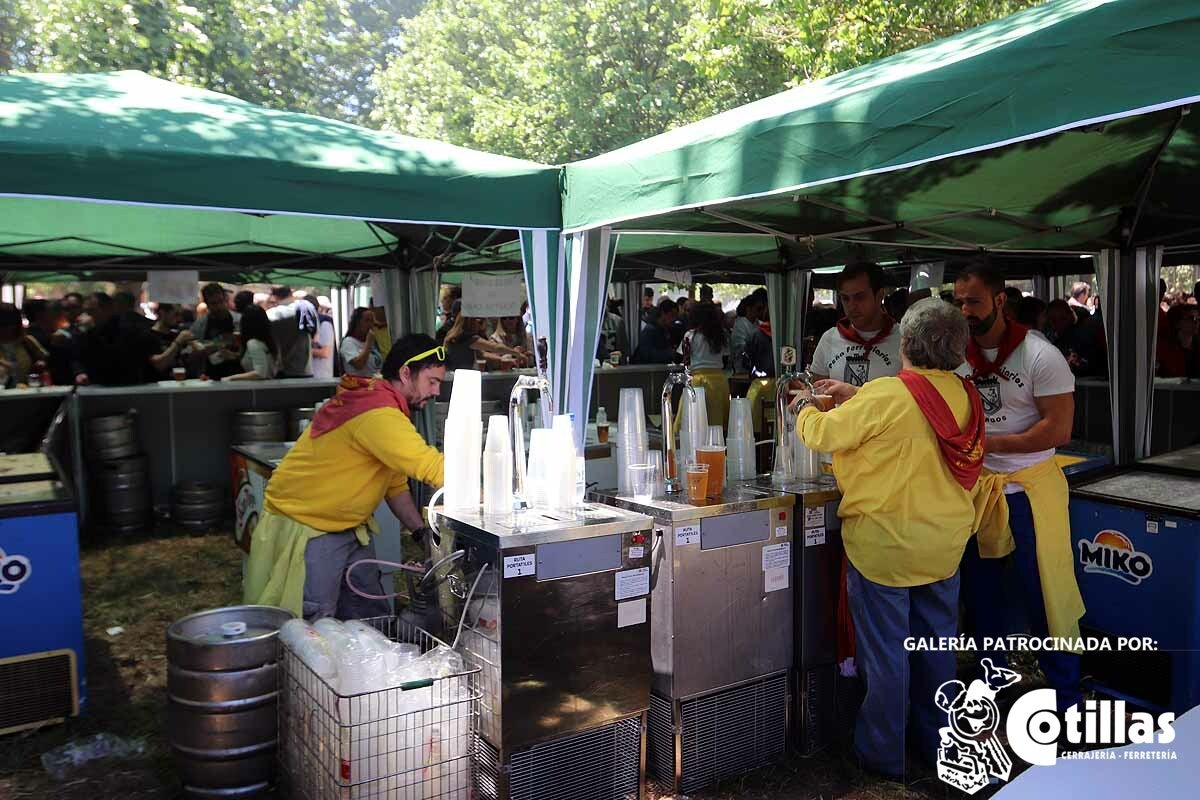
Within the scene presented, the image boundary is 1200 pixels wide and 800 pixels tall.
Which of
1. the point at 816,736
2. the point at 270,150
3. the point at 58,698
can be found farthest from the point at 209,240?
the point at 816,736

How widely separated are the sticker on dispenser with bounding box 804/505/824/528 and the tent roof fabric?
47.6 inches

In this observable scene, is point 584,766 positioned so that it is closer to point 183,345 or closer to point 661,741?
point 661,741

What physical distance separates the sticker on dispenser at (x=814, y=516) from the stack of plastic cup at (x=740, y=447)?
33 cm

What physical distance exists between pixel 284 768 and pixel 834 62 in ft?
38.4

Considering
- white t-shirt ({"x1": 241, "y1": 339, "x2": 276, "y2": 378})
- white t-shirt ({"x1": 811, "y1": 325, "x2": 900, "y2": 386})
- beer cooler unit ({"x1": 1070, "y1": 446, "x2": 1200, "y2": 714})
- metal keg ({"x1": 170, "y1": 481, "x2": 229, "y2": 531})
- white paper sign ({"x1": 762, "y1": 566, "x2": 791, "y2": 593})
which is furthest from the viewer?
white t-shirt ({"x1": 241, "y1": 339, "x2": 276, "y2": 378})

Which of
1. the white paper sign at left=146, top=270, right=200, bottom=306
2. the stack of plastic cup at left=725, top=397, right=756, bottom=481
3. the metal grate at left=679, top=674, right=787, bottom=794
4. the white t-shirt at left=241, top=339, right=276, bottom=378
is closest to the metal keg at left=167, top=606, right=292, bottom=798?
the metal grate at left=679, top=674, right=787, bottom=794

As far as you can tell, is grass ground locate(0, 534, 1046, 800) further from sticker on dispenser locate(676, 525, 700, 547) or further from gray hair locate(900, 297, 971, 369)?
gray hair locate(900, 297, 971, 369)

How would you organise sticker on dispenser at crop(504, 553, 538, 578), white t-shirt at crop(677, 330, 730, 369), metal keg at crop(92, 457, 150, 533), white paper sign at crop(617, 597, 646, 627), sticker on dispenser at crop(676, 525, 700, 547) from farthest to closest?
1. white t-shirt at crop(677, 330, 730, 369)
2. metal keg at crop(92, 457, 150, 533)
3. sticker on dispenser at crop(676, 525, 700, 547)
4. white paper sign at crop(617, 597, 646, 627)
5. sticker on dispenser at crop(504, 553, 538, 578)

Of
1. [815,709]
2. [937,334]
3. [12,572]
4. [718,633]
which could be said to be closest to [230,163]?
[12,572]

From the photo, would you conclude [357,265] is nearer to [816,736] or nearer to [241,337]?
[241,337]

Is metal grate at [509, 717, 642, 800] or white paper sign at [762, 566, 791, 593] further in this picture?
white paper sign at [762, 566, 791, 593]

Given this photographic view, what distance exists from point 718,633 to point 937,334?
1313 millimetres

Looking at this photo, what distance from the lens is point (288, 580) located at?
358 centimetres

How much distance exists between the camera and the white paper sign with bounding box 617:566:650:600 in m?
2.92
